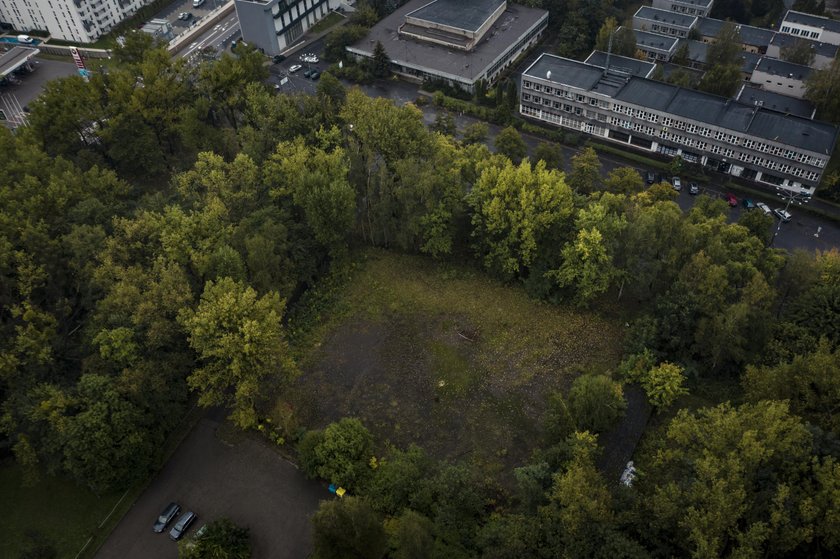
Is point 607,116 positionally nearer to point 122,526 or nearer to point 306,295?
point 306,295

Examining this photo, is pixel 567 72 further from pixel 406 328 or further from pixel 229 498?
pixel 229 498

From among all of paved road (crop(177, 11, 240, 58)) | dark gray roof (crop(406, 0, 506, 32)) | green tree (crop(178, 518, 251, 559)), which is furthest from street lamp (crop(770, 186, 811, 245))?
paved road (crop(177, 11, 240, 58))

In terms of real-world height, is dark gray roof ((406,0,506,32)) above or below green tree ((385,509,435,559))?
above

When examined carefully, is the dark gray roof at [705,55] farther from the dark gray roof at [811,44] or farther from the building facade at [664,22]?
the building facade at [664,22]

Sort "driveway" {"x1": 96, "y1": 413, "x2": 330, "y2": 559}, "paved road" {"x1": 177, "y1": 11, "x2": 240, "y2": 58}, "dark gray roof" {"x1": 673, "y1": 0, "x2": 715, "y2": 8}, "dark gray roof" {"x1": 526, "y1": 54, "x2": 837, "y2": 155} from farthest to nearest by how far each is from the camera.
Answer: "paved road" {"x1": 177, "y1": 11, "x2": 240, "y2": 58}, "dark gray roof" {"x1": 673, "y1": 0, "x2": 715, "y2": 8}, "dark gray roof" {"x1": 526, "y1": 54, "x2": 837, "y2": 155}, "driveway" {"x1": 96, "y1": 413, "x2": 330, "y2": 559}

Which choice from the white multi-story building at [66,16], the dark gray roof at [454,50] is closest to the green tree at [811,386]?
the dark gray roof at [454,50]

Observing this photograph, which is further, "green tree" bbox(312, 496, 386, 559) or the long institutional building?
the long institutional building

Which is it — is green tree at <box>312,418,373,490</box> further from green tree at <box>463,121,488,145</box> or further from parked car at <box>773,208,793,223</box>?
parked car at <box>773,208,793,223</box>
